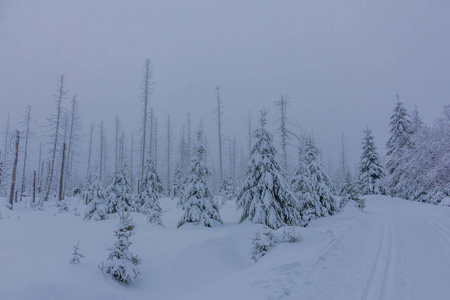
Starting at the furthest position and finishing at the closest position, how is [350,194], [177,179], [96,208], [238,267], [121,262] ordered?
[177,179] < [350,194] < [96,208] < [238,267] < [121,262]

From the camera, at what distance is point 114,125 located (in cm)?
4700

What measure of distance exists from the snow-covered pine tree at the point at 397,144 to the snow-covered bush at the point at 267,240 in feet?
87.4

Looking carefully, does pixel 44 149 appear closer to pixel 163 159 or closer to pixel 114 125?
pixel 114 125

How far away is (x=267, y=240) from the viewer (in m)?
8.88

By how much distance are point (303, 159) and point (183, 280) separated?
13.1m

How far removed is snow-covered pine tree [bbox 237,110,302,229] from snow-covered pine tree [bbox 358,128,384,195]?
27691 mm

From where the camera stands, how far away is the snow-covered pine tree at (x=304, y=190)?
1697 centimetres

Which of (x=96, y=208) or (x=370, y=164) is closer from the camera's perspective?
(x=96, y=208)

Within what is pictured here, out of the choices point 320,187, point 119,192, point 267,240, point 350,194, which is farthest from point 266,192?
point 119,192

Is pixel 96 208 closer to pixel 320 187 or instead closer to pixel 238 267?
pixel 238 267

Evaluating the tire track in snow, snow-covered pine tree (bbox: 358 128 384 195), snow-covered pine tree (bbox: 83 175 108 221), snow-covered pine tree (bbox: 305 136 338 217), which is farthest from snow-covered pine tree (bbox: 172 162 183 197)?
the tire track in snow

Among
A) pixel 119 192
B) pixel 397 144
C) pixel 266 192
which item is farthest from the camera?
pixel 397 144

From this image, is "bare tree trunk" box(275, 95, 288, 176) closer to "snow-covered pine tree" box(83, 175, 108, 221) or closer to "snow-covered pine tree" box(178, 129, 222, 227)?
"snow-covered pine tree" box(178, 129, 222, 227)

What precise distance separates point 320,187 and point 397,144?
791 inches
